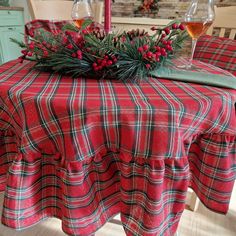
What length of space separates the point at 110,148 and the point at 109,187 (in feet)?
0.48

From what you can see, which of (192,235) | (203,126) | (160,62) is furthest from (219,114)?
(192,235)

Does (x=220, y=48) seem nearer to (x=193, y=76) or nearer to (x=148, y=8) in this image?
(x=193, y=76)

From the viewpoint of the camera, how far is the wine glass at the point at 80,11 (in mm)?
803

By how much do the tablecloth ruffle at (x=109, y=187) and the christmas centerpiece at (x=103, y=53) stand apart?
215 mm

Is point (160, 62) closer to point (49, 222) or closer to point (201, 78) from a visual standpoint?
point (201, 78)

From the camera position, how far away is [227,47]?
1087 millimetres

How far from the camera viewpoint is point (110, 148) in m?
0.44

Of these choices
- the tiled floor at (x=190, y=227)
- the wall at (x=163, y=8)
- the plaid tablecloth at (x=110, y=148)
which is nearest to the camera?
the plaid tablecloth at (x=110, y=148)

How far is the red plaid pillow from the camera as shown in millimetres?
1055

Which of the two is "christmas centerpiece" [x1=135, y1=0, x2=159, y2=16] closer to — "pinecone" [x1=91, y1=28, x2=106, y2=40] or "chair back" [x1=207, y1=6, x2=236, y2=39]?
"chair back" [x1=207, y1=6, x2=236, y2=39]

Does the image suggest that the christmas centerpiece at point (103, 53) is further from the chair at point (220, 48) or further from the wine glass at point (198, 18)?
the chair at point (220, 48)

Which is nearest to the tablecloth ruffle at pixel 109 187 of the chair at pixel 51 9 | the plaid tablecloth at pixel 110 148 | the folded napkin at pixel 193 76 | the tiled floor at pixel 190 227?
the plaid tablecloth at pixel 110 148

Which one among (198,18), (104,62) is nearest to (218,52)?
(198,18)

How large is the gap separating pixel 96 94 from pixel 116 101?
6cm
